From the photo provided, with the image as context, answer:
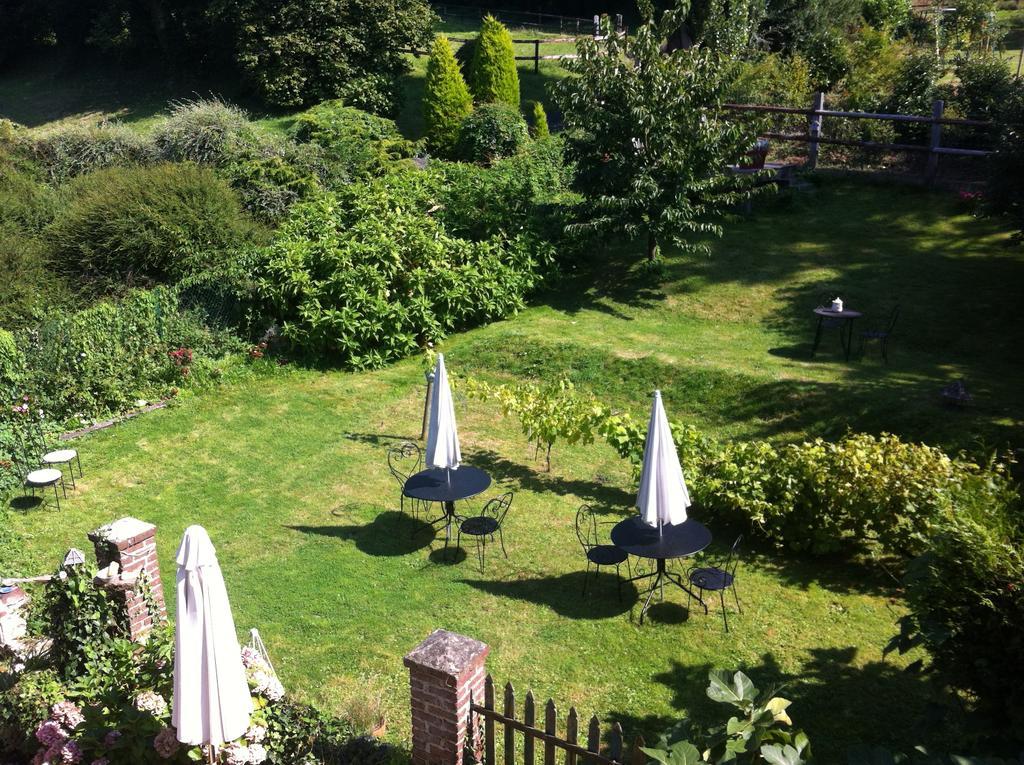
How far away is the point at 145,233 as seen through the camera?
17.0 metres

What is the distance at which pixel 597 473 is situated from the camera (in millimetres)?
11180

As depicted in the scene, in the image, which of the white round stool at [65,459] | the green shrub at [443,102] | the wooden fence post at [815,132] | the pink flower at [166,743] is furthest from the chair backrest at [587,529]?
the green shrub at [443,102]

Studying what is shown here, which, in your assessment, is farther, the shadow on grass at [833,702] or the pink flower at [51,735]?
the shadow on grass at [833,702]

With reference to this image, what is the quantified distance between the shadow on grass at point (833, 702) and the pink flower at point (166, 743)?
128 inches

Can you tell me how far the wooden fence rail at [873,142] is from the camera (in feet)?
56.8

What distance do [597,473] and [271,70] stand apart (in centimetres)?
2376

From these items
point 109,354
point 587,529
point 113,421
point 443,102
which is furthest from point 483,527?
point 443,102

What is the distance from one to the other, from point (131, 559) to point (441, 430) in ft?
10.5

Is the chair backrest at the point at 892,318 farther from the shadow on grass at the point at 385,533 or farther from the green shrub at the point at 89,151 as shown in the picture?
the green shrub at the point at 89,151

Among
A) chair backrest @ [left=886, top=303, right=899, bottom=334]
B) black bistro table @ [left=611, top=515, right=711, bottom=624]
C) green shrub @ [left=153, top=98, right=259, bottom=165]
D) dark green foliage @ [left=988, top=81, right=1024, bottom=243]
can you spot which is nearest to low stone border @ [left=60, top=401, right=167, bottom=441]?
black bistro table @ [left=611, top=515, right=711, bottom=624]

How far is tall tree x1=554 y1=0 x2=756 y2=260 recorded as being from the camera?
1520 cm

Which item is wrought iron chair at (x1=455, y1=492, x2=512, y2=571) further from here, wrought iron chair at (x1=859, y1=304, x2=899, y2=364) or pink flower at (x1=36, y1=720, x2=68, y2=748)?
wrought iron chair at (x1=859, y1=304, x2=899, y2=364)

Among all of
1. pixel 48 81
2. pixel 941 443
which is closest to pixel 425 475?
pixel 941 443

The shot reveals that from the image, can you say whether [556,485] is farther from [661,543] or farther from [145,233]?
[145,233]
